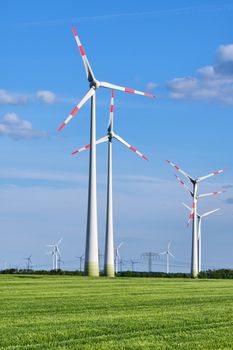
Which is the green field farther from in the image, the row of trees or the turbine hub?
the row of trees

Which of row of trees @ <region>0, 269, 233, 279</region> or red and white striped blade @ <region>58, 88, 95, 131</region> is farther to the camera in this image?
row of trees @ <region>0, 269, 233, 279</region>

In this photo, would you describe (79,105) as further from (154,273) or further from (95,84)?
(154,273)

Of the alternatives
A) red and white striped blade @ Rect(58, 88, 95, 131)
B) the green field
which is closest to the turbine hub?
red and white striped blade @ Rect(58, 88, 95, 131)

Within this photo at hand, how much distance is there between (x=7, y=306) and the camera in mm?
29125

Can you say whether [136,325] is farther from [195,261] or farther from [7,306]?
[195,261]

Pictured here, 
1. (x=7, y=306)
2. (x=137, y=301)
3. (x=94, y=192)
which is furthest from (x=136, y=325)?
(x=94, y=192)

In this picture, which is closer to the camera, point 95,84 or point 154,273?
point 95,84

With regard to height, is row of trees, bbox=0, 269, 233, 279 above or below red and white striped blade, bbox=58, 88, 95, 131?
below

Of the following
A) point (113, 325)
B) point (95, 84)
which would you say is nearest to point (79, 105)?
point (95, 84)

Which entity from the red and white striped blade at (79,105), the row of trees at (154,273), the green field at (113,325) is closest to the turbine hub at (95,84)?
the red and white striped blade at (79,105)

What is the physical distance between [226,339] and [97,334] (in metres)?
3.09

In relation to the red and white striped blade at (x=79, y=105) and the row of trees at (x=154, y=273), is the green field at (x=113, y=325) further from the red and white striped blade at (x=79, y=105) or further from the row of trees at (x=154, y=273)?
the row of trees at (x=154, y=273)

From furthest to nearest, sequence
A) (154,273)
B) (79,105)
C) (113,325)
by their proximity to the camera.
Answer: (154,273) < (79,105) < (113,325)

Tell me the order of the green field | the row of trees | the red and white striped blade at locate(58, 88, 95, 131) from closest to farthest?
the green field < the red and white striped blade at locate(58, 88, 95, 131) < the row of trees
